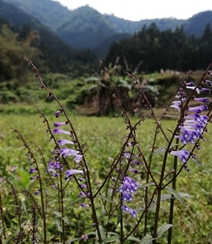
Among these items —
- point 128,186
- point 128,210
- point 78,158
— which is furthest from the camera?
point 128,210

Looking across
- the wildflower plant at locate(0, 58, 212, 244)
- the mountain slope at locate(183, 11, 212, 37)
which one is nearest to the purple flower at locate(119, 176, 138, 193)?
the wildflower plant at locate(0, 58, 212, 244)

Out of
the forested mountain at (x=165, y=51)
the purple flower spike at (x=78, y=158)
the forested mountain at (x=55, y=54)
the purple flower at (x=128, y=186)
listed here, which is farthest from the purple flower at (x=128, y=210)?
the forested mountain at (x=55, y=54)

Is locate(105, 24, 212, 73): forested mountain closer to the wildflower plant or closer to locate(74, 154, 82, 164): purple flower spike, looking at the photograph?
the wildflower plant

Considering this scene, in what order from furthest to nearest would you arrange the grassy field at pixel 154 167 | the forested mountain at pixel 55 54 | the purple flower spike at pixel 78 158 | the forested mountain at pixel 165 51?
the forested mountain at pixel 55 54
the forested mountain at pixel 165 51
the grassy field at pixel 154 167
the purple flower spike at pixel 78 158

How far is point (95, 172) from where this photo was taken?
13.4 feet

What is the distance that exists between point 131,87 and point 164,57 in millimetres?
33516

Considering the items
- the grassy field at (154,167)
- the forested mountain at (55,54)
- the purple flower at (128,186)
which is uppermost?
the forested mountain at (55,54)

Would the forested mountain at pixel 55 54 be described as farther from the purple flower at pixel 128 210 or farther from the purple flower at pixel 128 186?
the purple flower at pixel 128 186

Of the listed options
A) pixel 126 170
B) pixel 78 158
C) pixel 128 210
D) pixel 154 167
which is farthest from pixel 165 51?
pixel 78 158

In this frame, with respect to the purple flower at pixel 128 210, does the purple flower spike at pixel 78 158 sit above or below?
above

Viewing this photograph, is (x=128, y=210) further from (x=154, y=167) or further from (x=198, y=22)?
(x=198, y=22)

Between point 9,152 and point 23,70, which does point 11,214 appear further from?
point 23,70

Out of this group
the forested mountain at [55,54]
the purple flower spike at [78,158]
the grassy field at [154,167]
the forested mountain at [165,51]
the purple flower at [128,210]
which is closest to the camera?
the purple flower spike at [78,158]

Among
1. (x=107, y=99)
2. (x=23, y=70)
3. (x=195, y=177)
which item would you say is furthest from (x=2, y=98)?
(x=195, y=177)
